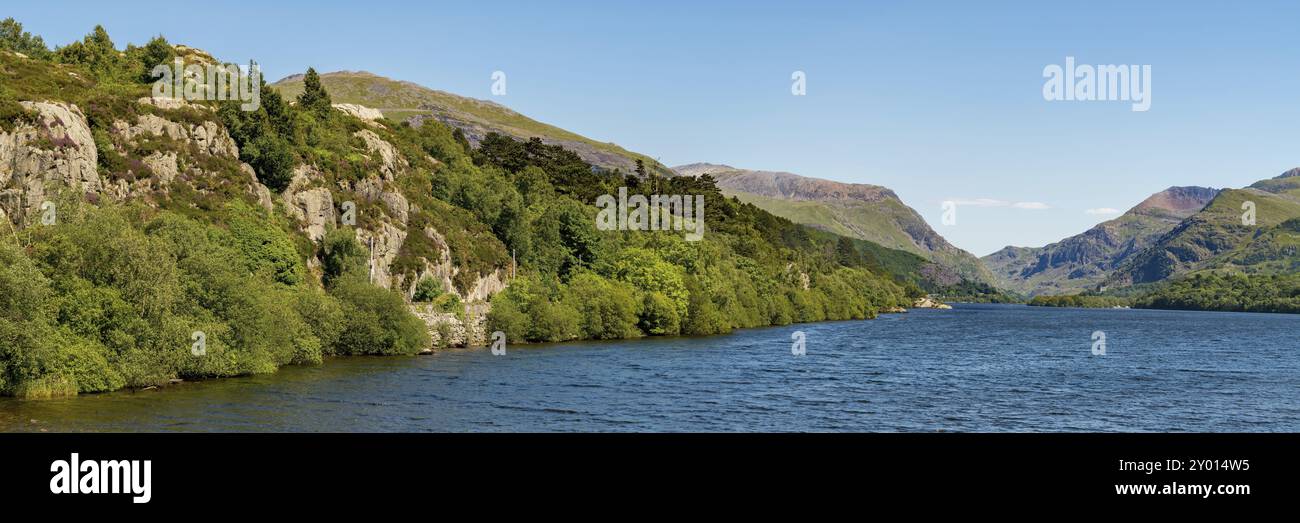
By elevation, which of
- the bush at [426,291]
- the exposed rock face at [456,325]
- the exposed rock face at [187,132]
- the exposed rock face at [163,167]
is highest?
the exposed rock face at [187,132]

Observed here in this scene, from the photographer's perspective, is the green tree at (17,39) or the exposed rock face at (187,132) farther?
the green tree at (17,39)

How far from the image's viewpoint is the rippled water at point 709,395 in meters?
42.0

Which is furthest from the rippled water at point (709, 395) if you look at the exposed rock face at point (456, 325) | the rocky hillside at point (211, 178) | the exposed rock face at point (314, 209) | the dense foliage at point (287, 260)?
the exposed rock face at point (314, 209)

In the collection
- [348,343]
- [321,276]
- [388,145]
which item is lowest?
[348,343]

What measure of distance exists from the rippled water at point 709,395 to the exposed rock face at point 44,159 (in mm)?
21238

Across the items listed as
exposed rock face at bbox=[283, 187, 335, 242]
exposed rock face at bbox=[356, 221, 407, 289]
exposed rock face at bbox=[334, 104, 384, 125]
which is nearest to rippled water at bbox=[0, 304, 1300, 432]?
exposed rock face at bbox=[356, 221, 407, 289]

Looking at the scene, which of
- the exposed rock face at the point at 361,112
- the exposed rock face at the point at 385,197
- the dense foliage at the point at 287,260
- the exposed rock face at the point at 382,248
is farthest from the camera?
the exposed rock face at the point at 361,112

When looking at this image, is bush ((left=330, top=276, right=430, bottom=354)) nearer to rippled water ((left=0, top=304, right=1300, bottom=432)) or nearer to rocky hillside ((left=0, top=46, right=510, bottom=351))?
rippled water ((left=0, top=304, right=1300, bottom=432))

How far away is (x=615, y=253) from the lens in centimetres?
12519

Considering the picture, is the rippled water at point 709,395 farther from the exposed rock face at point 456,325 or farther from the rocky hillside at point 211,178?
the rocky hillside at point 211,178
